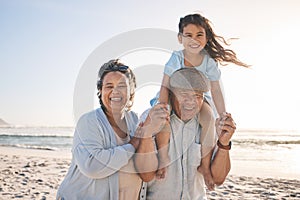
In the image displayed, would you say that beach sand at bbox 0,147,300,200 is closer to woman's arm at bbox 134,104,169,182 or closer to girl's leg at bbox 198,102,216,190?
girl's leg at bbox 198,102,216,190

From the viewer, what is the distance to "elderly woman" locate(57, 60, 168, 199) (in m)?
2.39

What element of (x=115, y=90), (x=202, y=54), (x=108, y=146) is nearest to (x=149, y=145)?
(x=108, y=146)

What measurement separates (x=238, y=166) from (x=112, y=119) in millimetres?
9372

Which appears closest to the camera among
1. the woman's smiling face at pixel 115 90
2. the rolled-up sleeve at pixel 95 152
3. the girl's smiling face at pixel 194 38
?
the rolled-up sleeve at pixel 95 152

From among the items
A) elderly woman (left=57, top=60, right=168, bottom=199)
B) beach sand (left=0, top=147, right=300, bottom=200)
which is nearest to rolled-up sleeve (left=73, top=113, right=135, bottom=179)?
elderly woman (left=57, top=60, right=168, bottom=199)

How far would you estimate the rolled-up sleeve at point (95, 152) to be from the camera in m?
2.37

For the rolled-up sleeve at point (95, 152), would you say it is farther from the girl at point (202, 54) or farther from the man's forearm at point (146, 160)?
the girl at point (202, 54)

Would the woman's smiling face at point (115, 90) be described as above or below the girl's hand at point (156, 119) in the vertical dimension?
above

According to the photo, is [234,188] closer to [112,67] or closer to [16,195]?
[16,195]

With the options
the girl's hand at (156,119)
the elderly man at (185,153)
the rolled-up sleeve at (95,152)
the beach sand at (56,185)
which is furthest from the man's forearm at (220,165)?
the beach sand at (56,185)

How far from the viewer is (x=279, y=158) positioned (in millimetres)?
13234

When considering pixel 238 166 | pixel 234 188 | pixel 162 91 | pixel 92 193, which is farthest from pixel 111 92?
pixel 238 166

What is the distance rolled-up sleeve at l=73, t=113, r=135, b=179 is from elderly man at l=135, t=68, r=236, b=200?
0.17 metres

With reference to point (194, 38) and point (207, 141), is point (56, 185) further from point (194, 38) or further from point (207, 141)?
point (207, 141)
